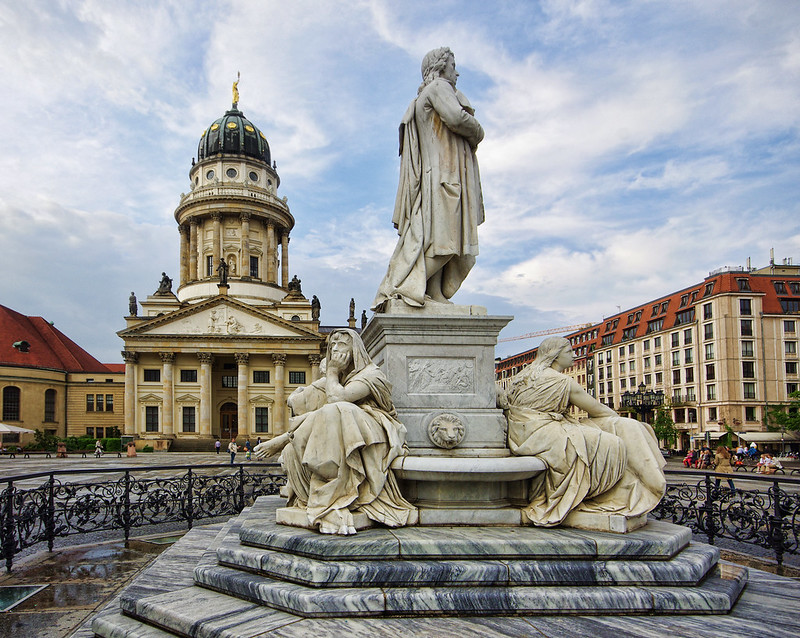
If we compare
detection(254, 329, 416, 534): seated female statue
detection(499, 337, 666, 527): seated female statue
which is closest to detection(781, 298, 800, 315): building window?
detection(499, 337, 666, 527): seated female statue

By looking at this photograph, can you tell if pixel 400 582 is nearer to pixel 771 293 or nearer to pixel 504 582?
pixel 504 582

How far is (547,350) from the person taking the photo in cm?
528

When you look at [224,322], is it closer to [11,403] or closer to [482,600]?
[11,403]

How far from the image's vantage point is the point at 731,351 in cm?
4847

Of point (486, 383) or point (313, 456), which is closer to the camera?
point (313, 456)

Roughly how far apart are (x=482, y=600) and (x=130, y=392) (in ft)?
195

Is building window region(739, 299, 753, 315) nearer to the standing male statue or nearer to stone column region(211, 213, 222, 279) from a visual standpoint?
the standing male statue

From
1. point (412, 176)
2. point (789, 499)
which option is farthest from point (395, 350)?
point (789, 499)

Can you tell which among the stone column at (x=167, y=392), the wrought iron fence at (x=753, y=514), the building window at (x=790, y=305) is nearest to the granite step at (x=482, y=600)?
the wrought iron fence at (x=753, y=514)

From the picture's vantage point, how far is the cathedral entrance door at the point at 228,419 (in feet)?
202

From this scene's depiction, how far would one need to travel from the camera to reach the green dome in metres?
69.2

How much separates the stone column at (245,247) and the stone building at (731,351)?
108 ft

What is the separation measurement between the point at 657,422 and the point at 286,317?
38131mm

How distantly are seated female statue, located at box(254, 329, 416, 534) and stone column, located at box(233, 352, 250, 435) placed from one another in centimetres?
5617
